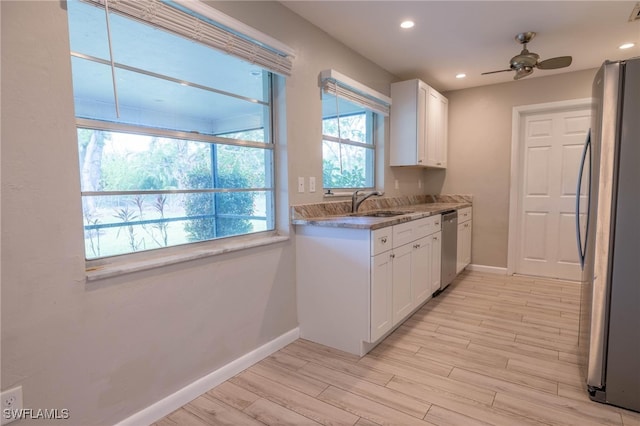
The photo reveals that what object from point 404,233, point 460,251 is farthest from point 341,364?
point 460,251

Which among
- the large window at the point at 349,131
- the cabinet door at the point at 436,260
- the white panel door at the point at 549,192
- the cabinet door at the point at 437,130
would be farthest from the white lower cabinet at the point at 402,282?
the white panel door at the point at 549,192

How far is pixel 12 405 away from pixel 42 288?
1.38 feet

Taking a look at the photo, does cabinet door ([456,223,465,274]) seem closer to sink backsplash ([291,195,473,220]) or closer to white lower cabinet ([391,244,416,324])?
sink backsplash ([291,195,473,220])

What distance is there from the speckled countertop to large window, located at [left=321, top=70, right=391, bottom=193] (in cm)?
21

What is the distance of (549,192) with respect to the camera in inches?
160

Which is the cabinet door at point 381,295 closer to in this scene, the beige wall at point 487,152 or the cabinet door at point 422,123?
the cabinet door at point 422,123

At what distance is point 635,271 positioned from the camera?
5.40ft

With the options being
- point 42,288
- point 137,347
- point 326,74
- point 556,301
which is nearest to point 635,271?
point 556,301

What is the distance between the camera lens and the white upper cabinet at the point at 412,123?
12.0 feet

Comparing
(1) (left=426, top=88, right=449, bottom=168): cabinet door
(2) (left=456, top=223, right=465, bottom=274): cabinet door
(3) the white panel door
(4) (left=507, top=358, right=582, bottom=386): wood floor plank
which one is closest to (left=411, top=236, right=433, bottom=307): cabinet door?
(4) (left=507, top=358, right=582, bottom=386): wood floor plank

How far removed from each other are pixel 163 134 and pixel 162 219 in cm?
45

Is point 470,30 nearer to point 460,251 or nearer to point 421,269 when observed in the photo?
point 421,269

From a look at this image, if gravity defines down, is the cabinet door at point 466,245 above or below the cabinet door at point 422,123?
below

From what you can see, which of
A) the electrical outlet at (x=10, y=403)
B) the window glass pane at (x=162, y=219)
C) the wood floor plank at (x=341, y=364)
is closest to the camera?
the electrical outlet at (x=10, y=403)
